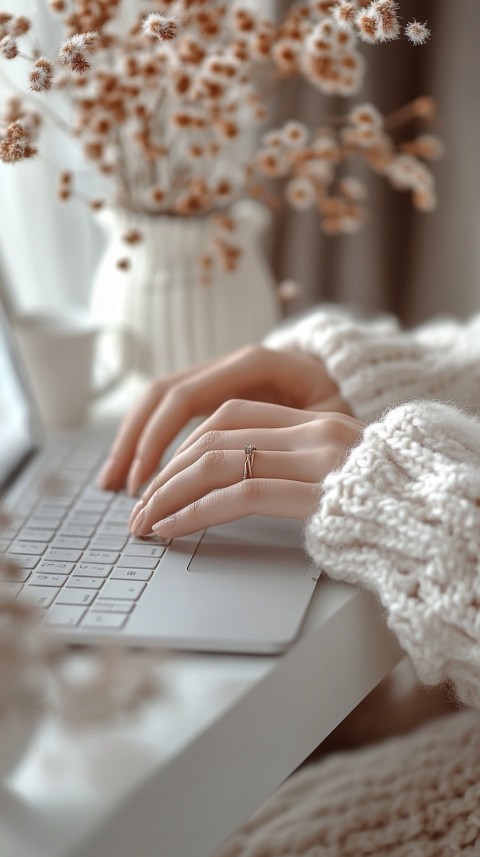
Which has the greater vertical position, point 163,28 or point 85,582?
point 163,28

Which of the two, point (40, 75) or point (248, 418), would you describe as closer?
point (40, 75)

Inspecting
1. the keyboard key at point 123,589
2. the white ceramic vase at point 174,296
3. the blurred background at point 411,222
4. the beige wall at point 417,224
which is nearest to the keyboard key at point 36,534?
the keyboard key at point 123,589

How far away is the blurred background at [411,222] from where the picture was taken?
1.45 meters

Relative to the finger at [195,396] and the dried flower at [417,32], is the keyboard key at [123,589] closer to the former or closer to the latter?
the finger at [195,396]

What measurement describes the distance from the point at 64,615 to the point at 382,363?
341 millimetres

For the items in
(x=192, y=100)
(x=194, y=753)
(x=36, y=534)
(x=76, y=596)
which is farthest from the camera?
(x=192, y=100)

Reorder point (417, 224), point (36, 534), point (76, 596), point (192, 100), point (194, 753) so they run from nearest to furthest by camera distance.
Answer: point (194, 753) → point (76, 596) → point (36, 534) → point (192, 100) → point (417, 224)

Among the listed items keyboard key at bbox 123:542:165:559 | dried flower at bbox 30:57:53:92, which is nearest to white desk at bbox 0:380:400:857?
keyboard key at bbox 123:542:165:559

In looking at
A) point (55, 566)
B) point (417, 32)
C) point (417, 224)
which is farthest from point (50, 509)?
point (417, 224)

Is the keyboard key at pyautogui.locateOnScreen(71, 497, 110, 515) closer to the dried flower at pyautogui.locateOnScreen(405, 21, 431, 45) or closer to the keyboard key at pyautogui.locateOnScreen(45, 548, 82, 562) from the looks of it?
the keyboard key at pyautogui.locateOnScreen(45, 548, 82, 562)

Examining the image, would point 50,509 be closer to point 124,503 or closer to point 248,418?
point 124,503

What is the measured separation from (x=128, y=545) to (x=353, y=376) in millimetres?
235

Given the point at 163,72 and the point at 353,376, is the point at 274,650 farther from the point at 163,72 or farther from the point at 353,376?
the point at 163,72

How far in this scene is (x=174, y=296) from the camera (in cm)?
88
